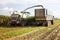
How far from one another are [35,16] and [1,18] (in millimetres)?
7288

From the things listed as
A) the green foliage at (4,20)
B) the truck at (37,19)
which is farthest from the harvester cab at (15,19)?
the green foliage at (4,20)

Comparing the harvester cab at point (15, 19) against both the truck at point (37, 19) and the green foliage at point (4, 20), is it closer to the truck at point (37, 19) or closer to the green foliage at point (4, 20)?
the truck at point (37, 19)

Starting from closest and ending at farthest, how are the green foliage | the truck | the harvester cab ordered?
1. the truck
2. the harvester cab
3. the green foliage

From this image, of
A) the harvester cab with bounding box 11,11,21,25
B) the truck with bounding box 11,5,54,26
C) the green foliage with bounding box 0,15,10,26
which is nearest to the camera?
the truck with bounding box 11,5,54,26

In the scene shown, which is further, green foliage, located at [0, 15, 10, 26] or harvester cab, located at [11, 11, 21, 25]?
green foliage, located at [0, 15, 10, 26]

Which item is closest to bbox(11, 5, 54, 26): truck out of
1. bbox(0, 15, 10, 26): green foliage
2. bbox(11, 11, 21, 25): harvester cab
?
bbox(11, 11, 21, 25): harvester cab

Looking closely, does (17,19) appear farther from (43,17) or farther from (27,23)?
(43,17)

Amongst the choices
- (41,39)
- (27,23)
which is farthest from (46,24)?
(41,39)

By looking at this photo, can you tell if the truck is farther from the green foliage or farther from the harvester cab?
the green foliage

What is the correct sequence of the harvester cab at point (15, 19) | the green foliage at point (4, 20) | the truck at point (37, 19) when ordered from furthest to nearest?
the green foliage at point (4, 20) < the harvester cab at point (15, 19) < the truck at point (37, 19)

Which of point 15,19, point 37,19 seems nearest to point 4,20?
point 15,19

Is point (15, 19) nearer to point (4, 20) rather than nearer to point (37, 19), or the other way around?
point (4, 20)

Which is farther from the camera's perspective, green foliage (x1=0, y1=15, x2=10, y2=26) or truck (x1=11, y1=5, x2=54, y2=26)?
green foliage (x1=0, y1=15, x2=10, y2=26)

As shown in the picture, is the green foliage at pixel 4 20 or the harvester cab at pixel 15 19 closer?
the harvester cab at pixel 15 19
